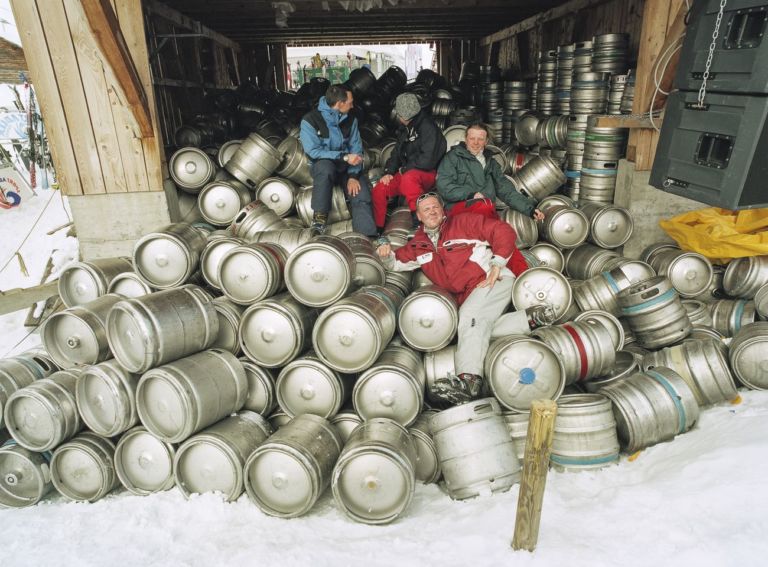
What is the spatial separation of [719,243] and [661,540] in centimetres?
358

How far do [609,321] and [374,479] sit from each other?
2.60 metres

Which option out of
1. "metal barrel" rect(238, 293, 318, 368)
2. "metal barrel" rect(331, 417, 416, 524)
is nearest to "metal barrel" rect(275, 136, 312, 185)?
"metal barrel" rect(238, 293, 318, 368)

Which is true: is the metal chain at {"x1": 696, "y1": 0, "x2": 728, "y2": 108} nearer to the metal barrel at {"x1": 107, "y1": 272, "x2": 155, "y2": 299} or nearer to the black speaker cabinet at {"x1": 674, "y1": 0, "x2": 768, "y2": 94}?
the black speaker cabinet at {"x1": 674, "y1": 0, "x2": 768, "y2": 94}

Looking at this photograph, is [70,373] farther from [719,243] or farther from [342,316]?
[719,243]

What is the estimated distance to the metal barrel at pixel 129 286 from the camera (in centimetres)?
493

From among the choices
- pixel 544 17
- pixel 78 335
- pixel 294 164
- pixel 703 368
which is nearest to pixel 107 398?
pixel 78 335

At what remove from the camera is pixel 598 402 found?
3902 mm

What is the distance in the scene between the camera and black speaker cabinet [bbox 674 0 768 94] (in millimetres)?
3299

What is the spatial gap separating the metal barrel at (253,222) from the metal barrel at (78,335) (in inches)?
76.8

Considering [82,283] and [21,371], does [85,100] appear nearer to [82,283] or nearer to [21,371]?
[82,283]

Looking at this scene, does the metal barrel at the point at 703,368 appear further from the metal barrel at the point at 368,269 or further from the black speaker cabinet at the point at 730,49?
the metal barrel at the point at 368,269

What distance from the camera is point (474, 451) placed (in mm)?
3746

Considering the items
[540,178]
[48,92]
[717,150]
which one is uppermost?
[48,92]

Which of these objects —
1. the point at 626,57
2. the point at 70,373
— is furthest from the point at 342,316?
the point at 626,57
